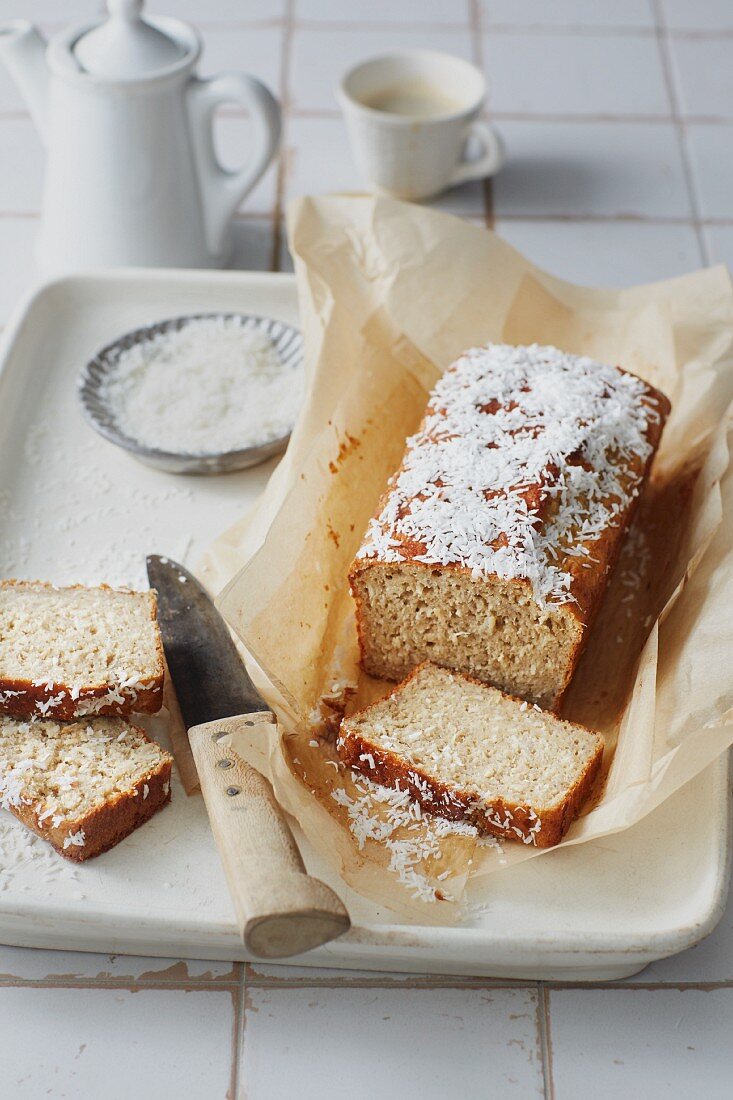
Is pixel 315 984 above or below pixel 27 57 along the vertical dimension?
below

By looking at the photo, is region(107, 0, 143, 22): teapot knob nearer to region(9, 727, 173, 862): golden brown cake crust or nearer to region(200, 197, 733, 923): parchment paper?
region(200, 197, 733, 923): parchment paper

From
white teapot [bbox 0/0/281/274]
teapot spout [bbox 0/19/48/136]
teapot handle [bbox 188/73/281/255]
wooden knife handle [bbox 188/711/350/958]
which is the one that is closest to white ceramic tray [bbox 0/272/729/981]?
wooden knife handle [bbox 188/711/350/958]

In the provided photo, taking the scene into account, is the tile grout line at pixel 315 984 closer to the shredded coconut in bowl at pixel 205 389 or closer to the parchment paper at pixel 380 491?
the parchment paper at pixel 380 491

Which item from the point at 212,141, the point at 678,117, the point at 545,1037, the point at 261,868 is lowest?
the point at 545,1037

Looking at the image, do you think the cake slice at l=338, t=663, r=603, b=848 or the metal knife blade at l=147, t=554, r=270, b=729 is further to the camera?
the metal knife blade at l=147, t=554, r=270, b=729

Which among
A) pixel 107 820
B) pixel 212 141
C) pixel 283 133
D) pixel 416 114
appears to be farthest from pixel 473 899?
pixel 283 133

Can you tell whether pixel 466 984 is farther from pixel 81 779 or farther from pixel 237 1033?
pixel 81 779

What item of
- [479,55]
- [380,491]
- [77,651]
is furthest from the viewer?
[479,55]
